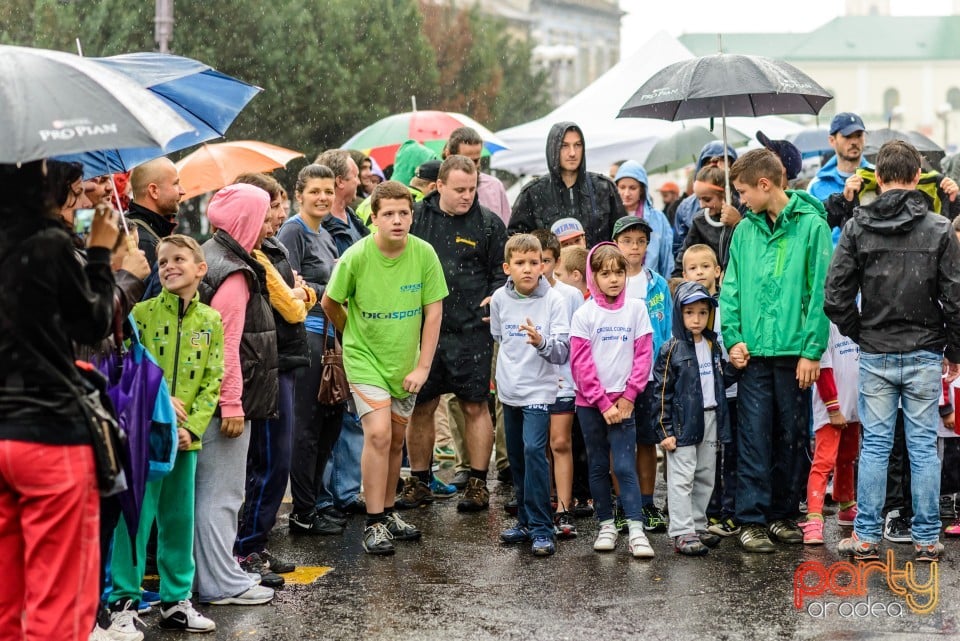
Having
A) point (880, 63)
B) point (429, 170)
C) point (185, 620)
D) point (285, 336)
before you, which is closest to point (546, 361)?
point (285, 336)

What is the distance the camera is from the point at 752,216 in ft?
25.4

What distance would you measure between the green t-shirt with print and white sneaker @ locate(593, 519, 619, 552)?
1.37 metres

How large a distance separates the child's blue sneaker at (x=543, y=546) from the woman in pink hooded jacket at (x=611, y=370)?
252 mm

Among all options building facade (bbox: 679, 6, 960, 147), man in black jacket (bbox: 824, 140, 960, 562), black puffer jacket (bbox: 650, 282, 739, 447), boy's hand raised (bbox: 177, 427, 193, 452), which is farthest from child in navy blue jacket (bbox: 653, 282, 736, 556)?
building facade (bbox: 679, 6, 960, 147)

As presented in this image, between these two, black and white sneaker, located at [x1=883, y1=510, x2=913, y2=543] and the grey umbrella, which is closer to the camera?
the grey umbrella

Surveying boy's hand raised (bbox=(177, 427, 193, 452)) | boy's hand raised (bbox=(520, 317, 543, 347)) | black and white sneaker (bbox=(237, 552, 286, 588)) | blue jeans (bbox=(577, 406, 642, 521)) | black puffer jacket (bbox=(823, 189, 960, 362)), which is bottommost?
black and white sneaker (bbox=(237, 552, 286, 588))

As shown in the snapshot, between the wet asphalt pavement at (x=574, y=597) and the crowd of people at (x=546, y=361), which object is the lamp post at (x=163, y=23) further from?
the wet asphalt pavement at (x=574, y=597)

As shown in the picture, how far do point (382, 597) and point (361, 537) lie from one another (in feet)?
4.75

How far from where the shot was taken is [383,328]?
7613 mm

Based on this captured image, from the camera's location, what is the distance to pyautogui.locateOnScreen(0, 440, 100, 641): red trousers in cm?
438

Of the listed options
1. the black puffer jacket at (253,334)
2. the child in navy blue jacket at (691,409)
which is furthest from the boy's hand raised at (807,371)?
the black puffer jacket at (253,334)

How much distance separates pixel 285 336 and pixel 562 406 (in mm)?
1734

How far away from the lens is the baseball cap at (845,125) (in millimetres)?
9320

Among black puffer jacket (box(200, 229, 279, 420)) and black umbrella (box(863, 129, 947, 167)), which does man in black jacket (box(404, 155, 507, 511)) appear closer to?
black puffer jacket (box(200, 229, 279, 420))
